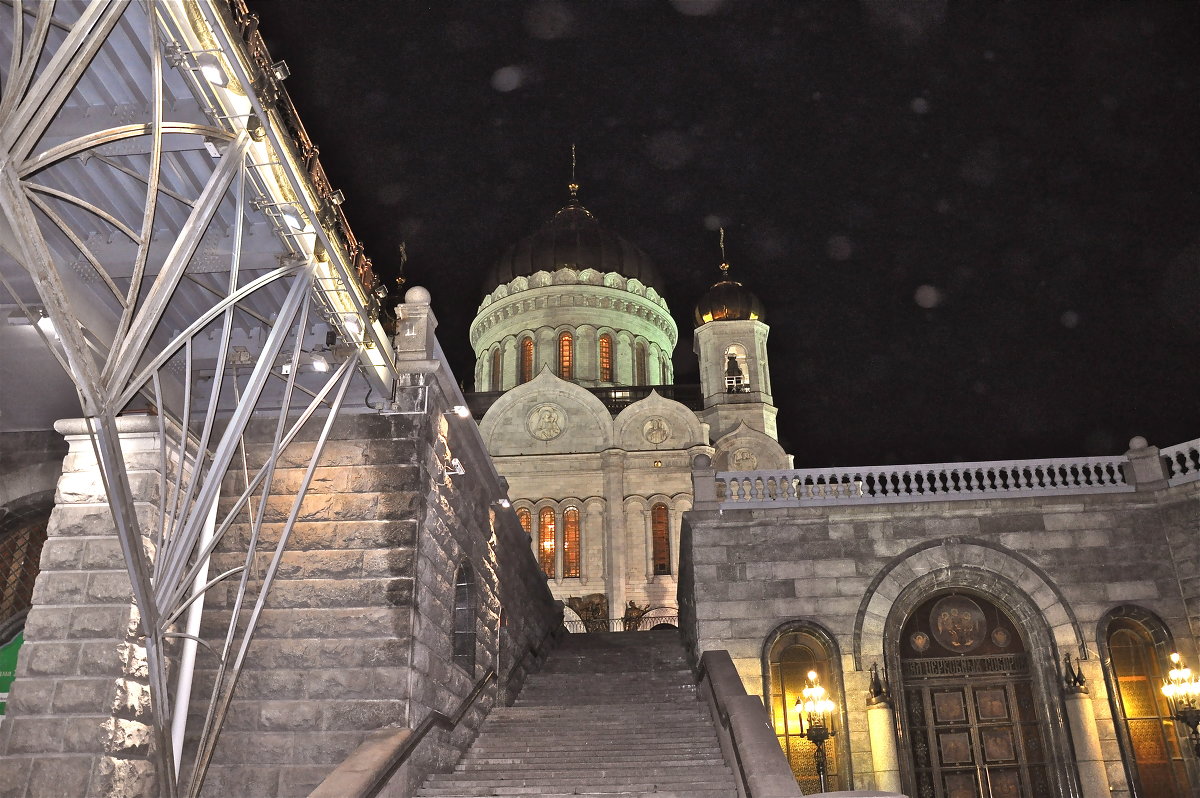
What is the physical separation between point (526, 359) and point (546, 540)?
944 cm

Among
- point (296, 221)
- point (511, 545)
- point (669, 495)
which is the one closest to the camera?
point (296, 221)

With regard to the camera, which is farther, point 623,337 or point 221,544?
point 623,337

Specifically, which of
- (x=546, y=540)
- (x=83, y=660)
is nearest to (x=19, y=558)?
(x=83, y=660)

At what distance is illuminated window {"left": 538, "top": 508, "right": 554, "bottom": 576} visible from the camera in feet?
99.2

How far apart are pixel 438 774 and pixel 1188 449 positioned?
1475 cm

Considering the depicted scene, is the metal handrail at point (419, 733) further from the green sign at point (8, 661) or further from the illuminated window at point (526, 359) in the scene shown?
the illuminated window at point (526, 359)

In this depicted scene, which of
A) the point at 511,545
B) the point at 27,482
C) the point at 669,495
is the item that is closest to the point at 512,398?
the point at 669,495

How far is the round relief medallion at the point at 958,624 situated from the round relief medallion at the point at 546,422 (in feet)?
55.6

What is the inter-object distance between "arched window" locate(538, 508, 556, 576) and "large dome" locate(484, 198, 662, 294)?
11.9 metres

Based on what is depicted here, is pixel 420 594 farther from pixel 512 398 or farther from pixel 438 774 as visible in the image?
pixel 512 398

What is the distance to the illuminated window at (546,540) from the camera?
30.2 metres

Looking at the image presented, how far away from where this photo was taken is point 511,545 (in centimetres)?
1691

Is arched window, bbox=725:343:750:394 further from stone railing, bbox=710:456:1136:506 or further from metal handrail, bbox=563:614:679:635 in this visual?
stone railing, bbox=710:456:1136:506

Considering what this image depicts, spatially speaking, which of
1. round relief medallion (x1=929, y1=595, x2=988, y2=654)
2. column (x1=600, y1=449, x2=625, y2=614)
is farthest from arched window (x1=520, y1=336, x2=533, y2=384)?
round relief medallion (x1=929, y1=595, x2=988, y2=654)
